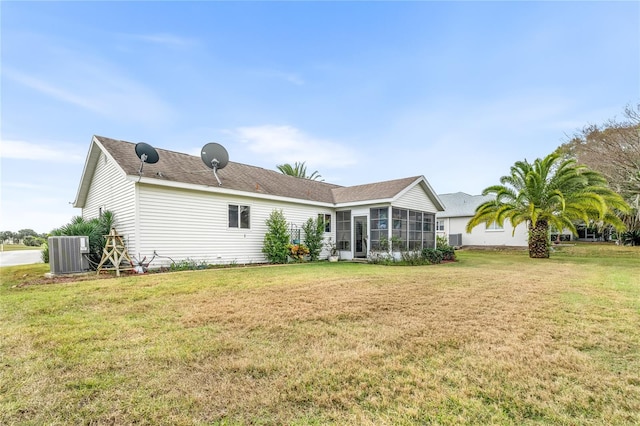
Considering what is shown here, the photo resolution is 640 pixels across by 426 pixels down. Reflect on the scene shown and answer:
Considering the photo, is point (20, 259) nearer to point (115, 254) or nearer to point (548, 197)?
point (115, 254)

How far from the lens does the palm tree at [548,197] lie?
49.6 feet

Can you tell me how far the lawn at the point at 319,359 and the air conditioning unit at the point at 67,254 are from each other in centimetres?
387

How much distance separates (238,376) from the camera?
2.76 meters

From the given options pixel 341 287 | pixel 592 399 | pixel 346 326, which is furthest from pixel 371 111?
pixel 592 399

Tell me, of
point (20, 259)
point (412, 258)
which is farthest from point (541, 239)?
point (20, 259)

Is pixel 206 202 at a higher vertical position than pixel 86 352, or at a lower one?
higher

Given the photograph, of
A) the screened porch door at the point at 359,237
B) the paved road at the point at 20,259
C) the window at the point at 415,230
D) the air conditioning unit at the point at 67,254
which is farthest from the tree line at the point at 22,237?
the window at the point at 415,230

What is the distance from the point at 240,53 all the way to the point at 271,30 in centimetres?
183

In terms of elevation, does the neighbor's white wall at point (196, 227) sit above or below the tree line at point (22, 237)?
above

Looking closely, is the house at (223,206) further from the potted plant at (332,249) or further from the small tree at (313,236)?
the small tree at (313,236)

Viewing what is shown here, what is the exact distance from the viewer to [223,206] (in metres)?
12.6

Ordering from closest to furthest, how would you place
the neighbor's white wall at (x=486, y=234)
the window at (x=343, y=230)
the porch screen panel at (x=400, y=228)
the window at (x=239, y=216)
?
the window at (x=239, y=216) < the porch screen panel at (x=400, y=228) < the window at (x=343, y=230) < the neighbor's white wall at (x=486, y=234)

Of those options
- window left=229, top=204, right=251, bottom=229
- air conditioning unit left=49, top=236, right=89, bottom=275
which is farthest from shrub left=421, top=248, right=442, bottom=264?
air conditioning unit left=49, top=236, right=89, bottom=275

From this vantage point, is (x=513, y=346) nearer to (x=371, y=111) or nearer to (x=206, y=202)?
(x=206, y=202)
